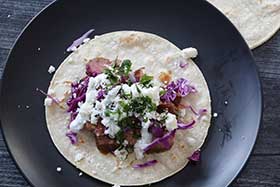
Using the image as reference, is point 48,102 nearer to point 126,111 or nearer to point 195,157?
point 126,111

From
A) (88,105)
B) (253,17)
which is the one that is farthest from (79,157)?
(253,17)

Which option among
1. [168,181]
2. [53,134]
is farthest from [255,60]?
[53,134]

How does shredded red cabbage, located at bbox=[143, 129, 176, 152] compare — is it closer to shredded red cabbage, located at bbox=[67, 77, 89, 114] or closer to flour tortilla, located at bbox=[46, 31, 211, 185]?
flour tortilla, located at bbox=[46, 31, 211, 185]

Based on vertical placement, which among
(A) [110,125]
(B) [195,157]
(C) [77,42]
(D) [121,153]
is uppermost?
(C) [77,42]

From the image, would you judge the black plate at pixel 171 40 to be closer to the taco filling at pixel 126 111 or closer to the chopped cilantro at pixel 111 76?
the taco filling at pixel 126 111

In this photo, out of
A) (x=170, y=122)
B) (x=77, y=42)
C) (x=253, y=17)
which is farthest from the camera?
(x=253, y=17)

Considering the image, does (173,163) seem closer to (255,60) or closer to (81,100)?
(81,100)
